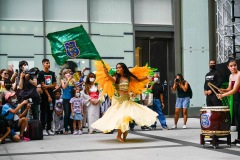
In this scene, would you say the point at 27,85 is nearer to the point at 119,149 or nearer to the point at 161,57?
the point at 119,149

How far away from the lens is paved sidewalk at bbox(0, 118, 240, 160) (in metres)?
7.83

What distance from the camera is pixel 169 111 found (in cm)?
1981

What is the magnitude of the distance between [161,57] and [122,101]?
9792 millimetres

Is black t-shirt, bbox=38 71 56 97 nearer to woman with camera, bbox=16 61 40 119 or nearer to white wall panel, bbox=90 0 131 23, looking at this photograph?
woman with camera, bbox=16 61 40 119

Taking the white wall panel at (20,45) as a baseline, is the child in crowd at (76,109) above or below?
below

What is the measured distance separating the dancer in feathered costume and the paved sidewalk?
1.43 ft

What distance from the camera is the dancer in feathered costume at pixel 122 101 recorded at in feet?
32.7

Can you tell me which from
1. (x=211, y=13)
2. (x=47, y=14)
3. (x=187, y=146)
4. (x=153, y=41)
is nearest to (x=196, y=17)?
(x=211, y=13)

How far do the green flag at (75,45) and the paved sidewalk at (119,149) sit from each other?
2.08 metres

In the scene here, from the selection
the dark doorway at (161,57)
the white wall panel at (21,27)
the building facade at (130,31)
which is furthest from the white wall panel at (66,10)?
the dark doorway at (161,57)

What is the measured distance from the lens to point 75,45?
35.0ft

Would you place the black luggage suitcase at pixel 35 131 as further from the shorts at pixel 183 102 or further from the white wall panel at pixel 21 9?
the white wall panel at pixel 21 9

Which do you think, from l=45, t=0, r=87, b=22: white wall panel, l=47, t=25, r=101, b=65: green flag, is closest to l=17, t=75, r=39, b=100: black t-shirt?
l=47, t=25, r=101, b=65: green flag

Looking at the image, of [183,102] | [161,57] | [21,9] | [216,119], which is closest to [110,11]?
[161,57]
